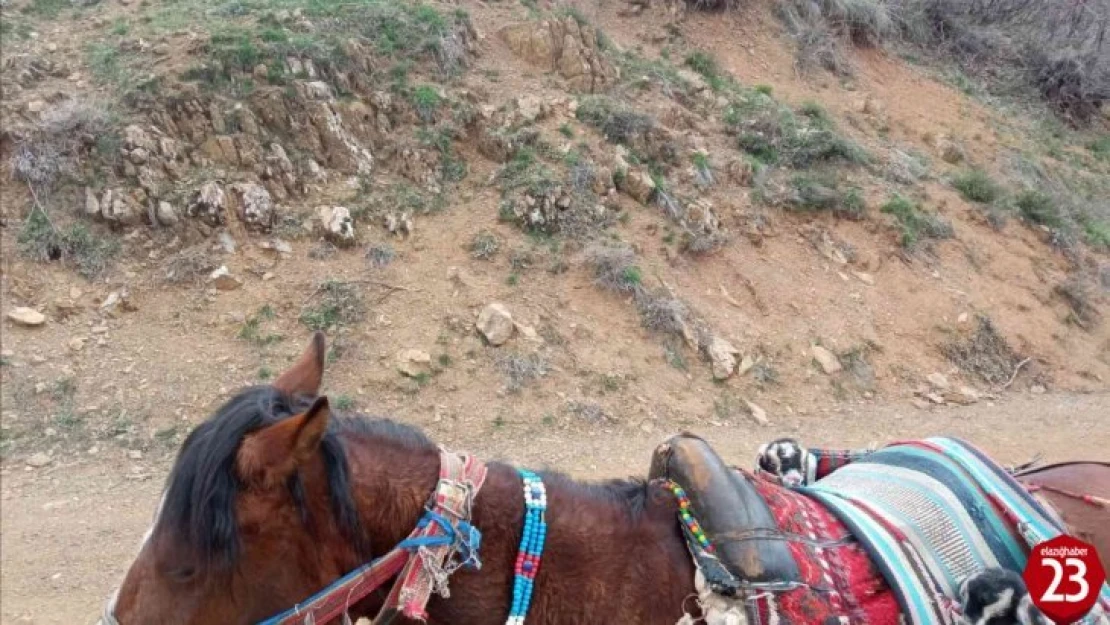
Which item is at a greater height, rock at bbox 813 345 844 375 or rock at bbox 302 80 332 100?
rock at bbox 302 80 332 100

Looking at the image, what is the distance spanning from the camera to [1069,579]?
6.39 feet

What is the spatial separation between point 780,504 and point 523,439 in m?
3.55

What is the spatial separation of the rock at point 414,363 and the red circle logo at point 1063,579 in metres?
4.25

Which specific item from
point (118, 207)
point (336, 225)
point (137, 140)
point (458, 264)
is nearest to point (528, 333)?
point (458, 264)

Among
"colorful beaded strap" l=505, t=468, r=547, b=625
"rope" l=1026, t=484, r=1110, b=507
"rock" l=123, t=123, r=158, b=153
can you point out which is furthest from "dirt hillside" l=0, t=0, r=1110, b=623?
"colorful beaded strap" l=505, t=468, r=547, b=625

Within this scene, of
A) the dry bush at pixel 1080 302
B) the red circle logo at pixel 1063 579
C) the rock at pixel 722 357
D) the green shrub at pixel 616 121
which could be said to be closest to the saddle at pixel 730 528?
the red circle logo at pixel 1063 579

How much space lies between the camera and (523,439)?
539cm

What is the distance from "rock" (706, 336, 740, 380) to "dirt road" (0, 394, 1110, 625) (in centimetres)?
54

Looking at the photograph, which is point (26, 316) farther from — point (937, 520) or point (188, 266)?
point (937, 520)

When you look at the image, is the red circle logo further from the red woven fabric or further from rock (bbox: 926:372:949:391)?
rock (bbox: 926:372:949:391)

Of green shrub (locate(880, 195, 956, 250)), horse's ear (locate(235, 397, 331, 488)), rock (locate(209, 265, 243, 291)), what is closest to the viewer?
horse's ear (locate(235, 397, 331, 488))

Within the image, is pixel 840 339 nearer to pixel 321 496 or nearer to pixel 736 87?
pixel 736 87

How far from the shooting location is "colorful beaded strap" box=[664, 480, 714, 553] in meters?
1.79

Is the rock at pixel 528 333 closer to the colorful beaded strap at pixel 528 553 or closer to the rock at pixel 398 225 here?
the rock at pixel 398 225
